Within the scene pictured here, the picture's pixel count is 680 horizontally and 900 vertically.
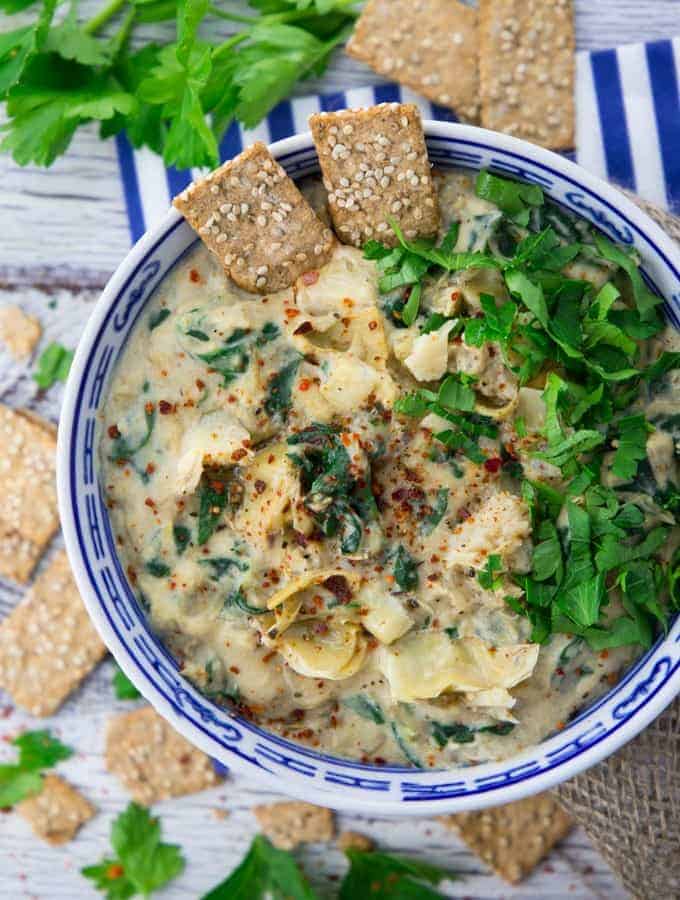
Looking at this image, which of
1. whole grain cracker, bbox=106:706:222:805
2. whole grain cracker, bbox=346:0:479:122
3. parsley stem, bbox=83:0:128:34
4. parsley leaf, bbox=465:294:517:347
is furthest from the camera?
whole grain cracker, bbox=106:706:222:805

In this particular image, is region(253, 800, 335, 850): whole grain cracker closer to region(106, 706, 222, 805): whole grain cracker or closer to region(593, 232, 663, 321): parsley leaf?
region(106, 706, 222, 805): whole grain cracker

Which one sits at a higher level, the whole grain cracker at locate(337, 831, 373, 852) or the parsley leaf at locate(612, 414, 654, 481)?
the parsley leaf at locate(612, 414, 654, 481)

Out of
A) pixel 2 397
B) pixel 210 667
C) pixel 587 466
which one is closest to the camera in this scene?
pixel 587 466

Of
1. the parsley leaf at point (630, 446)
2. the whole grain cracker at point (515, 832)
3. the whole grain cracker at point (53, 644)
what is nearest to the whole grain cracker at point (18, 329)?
the whole grain cracker at point (53, 644)

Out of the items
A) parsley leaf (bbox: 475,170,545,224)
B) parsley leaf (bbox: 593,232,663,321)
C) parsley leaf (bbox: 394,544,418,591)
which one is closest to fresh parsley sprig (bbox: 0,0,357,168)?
parsley leaf (bbox: 475,170,545,224)

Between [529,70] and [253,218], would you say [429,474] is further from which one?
[529,70]

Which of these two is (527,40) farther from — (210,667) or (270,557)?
(210,667)

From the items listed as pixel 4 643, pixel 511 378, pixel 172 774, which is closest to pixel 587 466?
pixel 511 378

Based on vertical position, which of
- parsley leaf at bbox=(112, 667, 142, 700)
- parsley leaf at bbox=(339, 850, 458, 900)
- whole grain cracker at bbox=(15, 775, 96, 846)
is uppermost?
parsley leaf at bbox=(112, 667, 142, 700)
